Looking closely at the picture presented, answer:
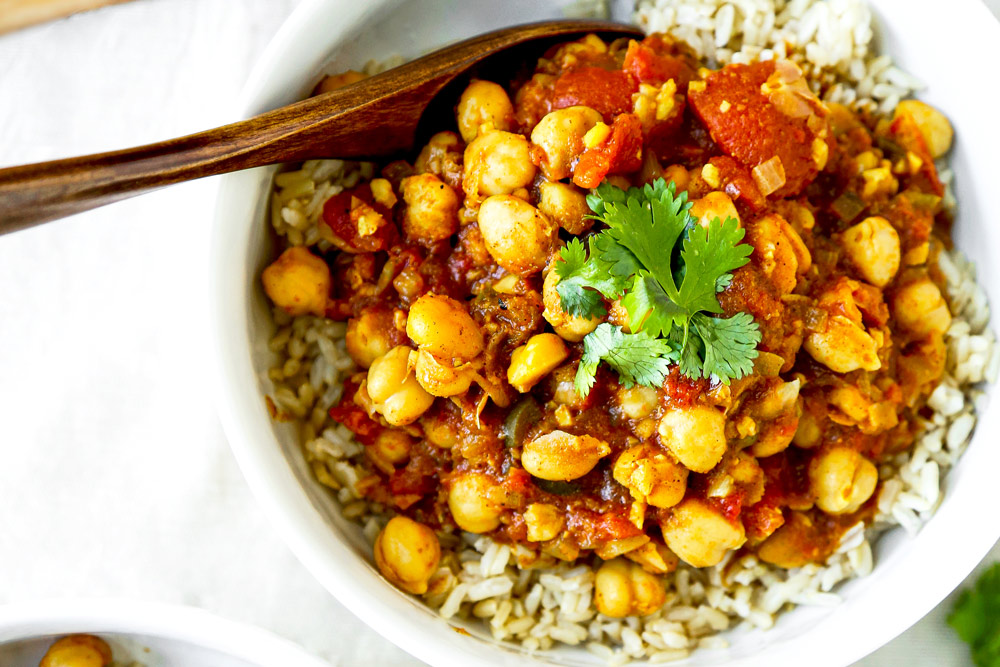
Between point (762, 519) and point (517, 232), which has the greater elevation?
point (517, 232)

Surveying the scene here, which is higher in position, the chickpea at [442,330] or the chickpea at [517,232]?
the chickpea at [517,232]

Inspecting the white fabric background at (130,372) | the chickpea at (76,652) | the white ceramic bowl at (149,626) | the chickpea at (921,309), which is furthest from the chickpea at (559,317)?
the chickpea at (76,652)

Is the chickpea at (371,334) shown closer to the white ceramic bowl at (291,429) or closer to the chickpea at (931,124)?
the white ceramic bowl at (291,429)

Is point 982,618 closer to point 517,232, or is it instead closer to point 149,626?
point 517,232

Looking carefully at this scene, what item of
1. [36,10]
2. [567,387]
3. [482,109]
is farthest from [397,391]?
[36,10]

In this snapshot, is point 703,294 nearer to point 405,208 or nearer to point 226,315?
point 405,208

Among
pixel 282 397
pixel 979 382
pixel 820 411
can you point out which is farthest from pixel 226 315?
pixel 979 382
